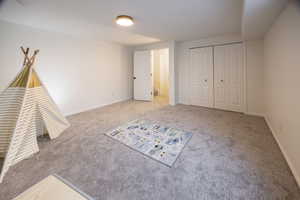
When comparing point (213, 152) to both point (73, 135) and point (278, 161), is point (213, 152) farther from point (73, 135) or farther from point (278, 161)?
point (73, 135)

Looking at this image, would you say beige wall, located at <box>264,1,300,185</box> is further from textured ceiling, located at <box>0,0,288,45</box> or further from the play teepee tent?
the play teepee tent

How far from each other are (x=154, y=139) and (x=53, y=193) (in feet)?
5.00

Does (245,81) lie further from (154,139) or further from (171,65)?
(154,139)

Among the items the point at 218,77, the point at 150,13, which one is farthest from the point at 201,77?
the point at 150,13

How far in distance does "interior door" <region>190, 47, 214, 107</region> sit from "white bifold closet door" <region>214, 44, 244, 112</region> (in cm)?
17

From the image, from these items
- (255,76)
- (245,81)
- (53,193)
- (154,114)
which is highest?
(255,76)

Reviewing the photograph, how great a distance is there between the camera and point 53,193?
1.03m

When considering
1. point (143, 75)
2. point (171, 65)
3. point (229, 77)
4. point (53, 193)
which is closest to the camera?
point (53, 193)

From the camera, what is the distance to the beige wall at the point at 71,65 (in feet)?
8.84

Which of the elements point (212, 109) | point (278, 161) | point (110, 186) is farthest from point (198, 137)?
point (212, 109)

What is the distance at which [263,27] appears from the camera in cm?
247

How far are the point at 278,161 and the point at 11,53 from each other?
4.84 m

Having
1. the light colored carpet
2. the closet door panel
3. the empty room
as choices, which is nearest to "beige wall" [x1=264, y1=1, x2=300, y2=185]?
the empty room

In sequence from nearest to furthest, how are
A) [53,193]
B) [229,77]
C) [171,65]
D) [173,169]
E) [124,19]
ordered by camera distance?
[53,193] → [173,169] → [124,19] → [229,77] → [171,65]
